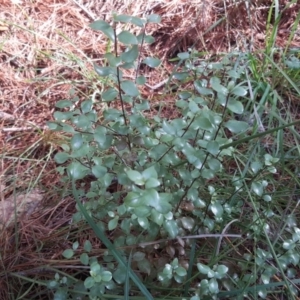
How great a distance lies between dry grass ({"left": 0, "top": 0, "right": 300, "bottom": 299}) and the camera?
1611mm

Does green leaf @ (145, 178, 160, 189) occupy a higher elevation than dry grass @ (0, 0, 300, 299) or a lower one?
higher

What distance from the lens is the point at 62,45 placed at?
1.91m

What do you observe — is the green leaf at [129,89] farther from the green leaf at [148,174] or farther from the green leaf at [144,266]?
the green leaf at [144,266]

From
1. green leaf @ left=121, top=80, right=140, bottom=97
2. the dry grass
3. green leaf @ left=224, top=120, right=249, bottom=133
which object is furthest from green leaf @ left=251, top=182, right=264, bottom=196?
the dry grass

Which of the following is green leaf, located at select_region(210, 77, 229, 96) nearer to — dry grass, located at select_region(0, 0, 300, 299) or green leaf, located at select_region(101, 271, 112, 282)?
green leaf, located at select_region(101, 271, 112, 282)

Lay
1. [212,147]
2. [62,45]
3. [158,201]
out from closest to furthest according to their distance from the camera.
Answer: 1. [158,201]
2. [212,147]
3. [62,45]

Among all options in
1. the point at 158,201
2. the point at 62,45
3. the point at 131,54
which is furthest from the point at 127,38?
the point at 62,45

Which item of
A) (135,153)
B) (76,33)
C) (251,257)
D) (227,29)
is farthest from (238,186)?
(76,33)

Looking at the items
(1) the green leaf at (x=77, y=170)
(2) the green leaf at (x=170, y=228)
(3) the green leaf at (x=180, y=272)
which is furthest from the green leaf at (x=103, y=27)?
(3) the green leaf at (x=180, y=272)

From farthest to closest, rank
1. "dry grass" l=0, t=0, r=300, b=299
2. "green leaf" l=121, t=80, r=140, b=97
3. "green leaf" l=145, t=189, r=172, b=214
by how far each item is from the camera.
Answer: "dry grass" l=0, t=0, r=300, b=299 < "green leaf" l=121, t=80, r=140, b=97 < "green leaf" l=145, t=189, r=172, b=214

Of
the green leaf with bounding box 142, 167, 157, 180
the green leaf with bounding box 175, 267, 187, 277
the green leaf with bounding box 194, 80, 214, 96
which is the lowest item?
the green leaf with bounding box 175, 267, 187, 277

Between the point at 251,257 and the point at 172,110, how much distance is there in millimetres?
733

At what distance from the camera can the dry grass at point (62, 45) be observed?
161cm

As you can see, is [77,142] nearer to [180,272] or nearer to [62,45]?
[180,272]
